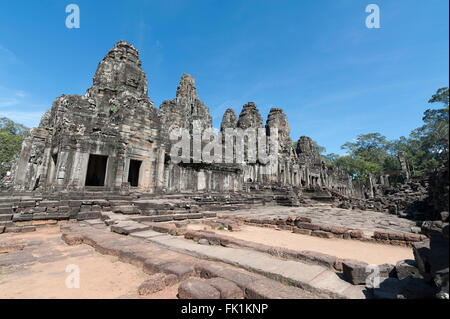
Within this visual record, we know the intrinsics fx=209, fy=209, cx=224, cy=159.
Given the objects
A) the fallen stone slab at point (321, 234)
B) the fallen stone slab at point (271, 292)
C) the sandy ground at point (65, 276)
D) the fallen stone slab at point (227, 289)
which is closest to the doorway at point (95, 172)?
the sandy ground at point (65, 276)

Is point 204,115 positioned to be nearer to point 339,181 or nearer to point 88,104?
point 88,104

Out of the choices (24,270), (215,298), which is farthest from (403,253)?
(24,270)

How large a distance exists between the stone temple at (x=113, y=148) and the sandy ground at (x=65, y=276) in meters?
7.54


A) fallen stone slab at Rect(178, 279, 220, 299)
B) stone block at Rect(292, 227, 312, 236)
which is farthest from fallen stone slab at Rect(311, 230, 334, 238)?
fallen stone slab at Rect(178, 279, 220, 299)

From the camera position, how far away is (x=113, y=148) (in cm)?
1198

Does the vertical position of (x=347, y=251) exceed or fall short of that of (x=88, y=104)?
it falls short

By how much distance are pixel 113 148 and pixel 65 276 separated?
10.0 metres

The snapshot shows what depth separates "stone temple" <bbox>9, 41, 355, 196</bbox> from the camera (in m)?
10.9

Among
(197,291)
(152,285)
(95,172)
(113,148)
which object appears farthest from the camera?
(95,172)

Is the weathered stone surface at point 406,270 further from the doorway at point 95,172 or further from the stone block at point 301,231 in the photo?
the doorway at point 95,172

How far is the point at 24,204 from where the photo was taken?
24.7 feet

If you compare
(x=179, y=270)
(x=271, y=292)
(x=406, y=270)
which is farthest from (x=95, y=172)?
(x=406, y=270)

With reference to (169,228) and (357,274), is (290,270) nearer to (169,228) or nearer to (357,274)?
(357,274)
